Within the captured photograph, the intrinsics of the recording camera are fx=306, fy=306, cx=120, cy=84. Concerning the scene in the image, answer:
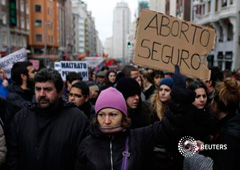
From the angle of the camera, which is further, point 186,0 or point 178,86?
point 186,0

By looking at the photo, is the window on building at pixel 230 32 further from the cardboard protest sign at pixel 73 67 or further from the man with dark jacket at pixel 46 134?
the man with dark jacket at pixel 46 134

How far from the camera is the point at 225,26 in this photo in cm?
2681

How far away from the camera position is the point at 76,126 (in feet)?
9.89

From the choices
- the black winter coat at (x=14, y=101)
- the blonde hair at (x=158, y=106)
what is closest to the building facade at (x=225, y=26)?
the blonde hair at (x=158, y=106)

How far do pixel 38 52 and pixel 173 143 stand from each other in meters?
60.2

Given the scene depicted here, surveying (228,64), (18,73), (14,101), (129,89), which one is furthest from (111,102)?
(228,64)

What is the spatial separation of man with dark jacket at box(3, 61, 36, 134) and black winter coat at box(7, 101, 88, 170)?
461 mm

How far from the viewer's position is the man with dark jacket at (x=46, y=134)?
292 cm

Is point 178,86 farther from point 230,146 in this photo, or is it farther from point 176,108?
point 230,146

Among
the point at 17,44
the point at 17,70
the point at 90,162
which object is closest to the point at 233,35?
the point at 17,70

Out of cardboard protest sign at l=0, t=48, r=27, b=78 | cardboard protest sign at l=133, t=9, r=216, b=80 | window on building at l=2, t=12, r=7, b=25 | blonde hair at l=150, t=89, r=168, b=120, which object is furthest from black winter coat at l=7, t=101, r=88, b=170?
window on building at l=2, t=12, r=7, b=25

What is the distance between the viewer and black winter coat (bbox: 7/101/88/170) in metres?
2.91

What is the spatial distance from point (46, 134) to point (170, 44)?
159 cm

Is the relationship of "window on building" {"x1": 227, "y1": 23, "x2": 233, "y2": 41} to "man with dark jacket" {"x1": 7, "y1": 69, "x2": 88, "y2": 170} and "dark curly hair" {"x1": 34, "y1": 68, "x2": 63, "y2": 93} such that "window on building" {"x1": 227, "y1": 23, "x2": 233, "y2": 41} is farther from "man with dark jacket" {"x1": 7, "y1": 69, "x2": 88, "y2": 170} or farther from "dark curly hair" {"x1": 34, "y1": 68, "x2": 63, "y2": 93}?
"man with dark jacket" {"x1": 7, "y1": 69, "x2": 88, "y2": 170}
